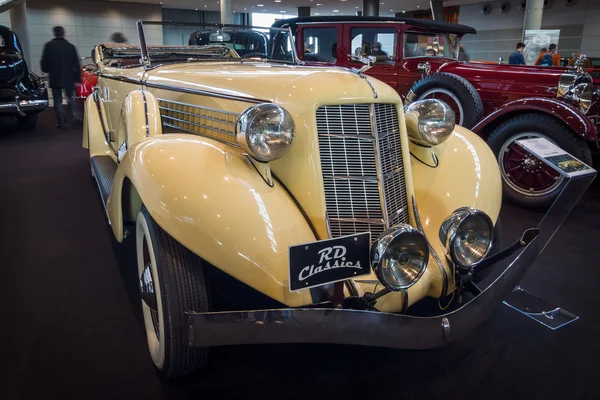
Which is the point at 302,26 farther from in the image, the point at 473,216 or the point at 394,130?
the point at 473,216

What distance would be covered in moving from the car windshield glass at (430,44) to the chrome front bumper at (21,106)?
6227 mm

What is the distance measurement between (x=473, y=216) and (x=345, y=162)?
0.56 m

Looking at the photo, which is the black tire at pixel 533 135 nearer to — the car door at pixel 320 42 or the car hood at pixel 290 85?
the car door at pixel 320 42

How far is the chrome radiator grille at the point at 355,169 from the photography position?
1914 mm

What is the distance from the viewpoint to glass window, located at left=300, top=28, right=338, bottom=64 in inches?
232

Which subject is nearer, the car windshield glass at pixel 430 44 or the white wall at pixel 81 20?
the car windshield glass at pixel 430 44

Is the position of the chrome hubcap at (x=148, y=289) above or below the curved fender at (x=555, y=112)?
below

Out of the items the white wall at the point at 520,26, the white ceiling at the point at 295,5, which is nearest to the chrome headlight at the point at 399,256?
the white wall at the point at 520,26

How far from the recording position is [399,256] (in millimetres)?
1681

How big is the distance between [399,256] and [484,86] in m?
4.21

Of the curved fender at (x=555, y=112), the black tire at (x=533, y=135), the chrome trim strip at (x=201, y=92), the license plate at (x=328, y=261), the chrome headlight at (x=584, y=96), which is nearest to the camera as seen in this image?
the license plate at (x=328, y=261)

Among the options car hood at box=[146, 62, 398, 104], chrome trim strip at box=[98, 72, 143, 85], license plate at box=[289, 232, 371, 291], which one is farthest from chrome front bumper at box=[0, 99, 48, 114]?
license plate at box=[289, 232, 371, 291]

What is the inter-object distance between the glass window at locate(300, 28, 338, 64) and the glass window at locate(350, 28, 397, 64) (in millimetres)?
Result: 258

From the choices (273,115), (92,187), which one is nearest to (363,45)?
(92,187)
